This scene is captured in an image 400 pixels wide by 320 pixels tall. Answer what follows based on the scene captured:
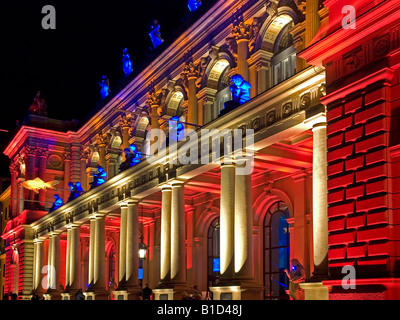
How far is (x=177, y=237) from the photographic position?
24703 mm

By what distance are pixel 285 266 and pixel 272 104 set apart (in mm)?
8936

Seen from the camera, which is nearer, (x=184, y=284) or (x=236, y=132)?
(x=236, y=132)

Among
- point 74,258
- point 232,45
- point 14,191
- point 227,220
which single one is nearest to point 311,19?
point 232,45

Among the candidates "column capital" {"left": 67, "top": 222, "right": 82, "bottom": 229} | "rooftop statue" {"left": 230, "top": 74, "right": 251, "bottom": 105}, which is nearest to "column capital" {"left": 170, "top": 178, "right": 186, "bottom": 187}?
"rooftop statue" {"left": 230, "top": 74, "right": 251, "bottom": 105}

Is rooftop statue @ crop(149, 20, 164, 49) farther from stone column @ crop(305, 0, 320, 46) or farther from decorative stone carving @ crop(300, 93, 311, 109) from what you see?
decorative stone carving @ crop(300, 93, 311, 109)

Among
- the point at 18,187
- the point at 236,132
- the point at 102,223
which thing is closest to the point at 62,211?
the point at 102,223

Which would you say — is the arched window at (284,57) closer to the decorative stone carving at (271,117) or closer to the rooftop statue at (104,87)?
the decorative stone carving at (271,117)

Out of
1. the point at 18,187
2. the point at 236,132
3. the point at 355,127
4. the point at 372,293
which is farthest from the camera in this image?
the point at 18,187

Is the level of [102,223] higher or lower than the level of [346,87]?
lower

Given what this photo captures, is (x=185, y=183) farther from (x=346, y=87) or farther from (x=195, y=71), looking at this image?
(x=346, y=87)

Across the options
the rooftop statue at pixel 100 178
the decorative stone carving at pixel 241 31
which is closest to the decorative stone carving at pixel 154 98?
the rooftop statue at pixel 100 178

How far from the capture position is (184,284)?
80.1ft

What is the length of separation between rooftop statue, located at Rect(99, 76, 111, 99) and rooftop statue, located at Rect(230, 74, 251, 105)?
2065cm

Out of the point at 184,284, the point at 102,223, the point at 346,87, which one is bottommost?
the point at 184,284
